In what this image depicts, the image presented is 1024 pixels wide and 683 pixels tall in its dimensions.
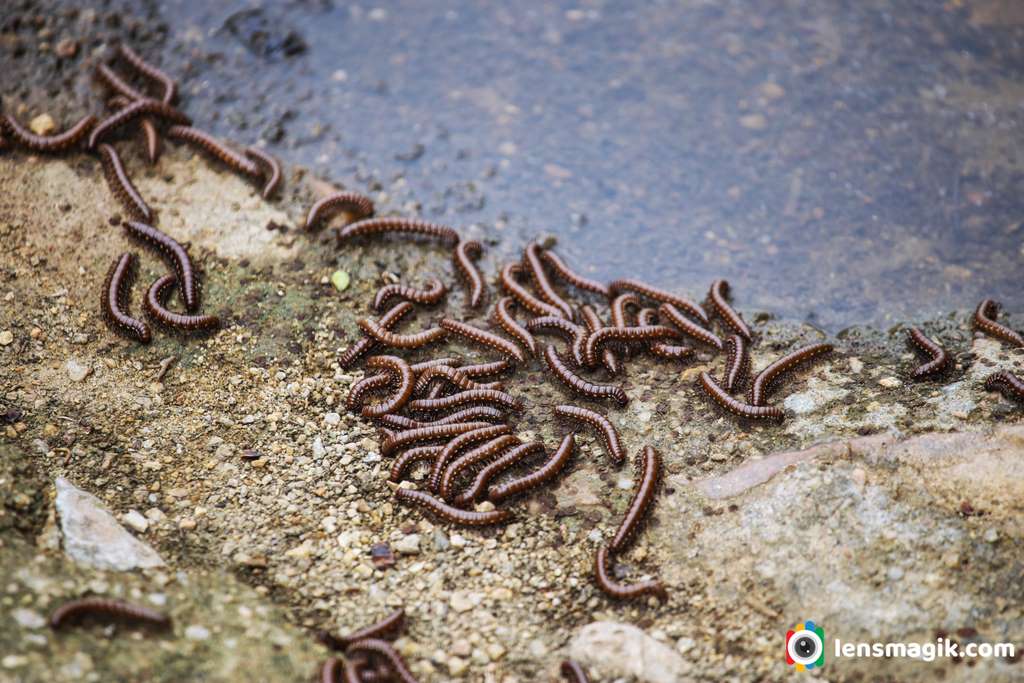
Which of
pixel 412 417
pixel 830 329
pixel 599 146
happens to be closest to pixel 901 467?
pixel 830 329

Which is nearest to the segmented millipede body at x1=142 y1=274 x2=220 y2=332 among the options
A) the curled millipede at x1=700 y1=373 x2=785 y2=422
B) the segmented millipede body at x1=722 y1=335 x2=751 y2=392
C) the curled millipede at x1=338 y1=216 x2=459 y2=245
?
the curled millipede at x1=338 y1=216 x2=459 y2=245

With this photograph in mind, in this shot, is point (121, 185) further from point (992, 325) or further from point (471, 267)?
point (992, 325)

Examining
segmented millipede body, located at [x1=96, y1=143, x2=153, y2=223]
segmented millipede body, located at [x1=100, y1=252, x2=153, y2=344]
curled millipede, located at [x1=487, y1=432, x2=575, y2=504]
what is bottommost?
curled millipede, located at [x1=487, y1=432, x2=575, y2=504]

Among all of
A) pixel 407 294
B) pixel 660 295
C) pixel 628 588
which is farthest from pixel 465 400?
pixel 660 295

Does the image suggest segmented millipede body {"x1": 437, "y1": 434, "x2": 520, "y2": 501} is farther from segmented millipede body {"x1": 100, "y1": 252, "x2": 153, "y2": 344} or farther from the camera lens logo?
segmented millipede body {"x1": 100, "y1": 252, "x2": 153, "y2": 344}

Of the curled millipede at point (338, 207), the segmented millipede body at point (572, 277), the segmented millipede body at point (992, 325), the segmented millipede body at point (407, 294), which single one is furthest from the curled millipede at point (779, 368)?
the curled millipede at point (338, 207)
